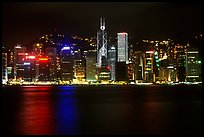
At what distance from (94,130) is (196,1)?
1156 centimetres

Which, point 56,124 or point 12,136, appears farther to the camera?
point 56,124

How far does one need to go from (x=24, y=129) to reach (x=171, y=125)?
808cm

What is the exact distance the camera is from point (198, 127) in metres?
20.7

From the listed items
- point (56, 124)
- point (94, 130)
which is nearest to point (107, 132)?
point (94, 130)

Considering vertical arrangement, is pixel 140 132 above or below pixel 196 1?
below

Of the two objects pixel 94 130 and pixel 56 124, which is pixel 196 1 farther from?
pixel 56 124

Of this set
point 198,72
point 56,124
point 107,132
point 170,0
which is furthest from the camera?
point 198,72

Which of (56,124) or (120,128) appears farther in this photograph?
(56,124)

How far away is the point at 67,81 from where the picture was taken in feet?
428

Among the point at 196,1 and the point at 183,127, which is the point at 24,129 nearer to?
the point at 183,127

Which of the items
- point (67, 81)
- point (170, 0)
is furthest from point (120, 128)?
point (67, 81)

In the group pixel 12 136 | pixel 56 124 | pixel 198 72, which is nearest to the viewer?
pixel 12 136

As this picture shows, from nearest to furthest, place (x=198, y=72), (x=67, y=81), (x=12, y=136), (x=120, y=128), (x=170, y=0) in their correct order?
(x=170, y=0) < (x=12, y=136) < (x=120, y=128) < (x=198, y=72) < (x=67, y=81)

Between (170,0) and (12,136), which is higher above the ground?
(170,0)
